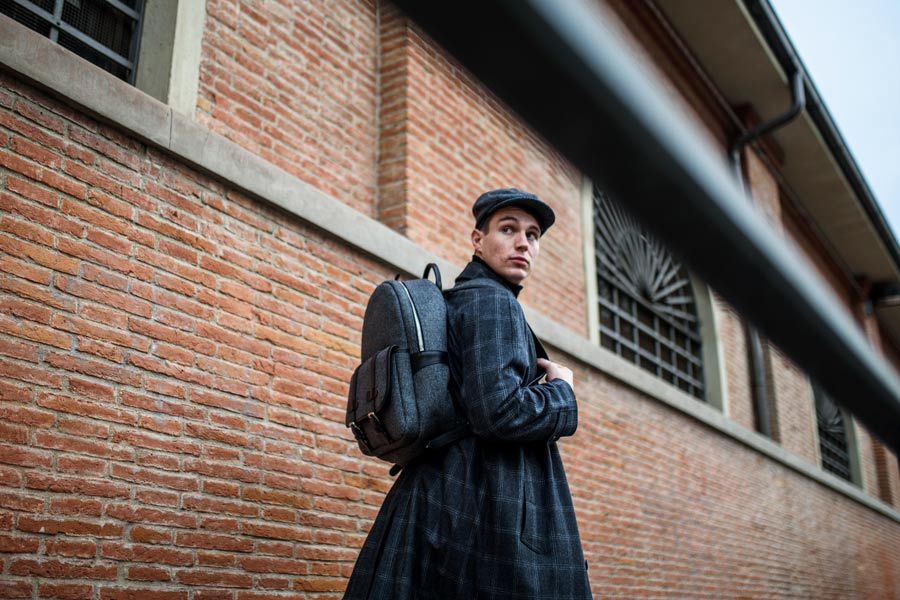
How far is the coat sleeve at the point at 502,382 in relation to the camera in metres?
2.32

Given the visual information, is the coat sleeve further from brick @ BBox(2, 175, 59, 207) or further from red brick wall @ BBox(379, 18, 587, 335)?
red brick wall @ BBox(379, 18, 587, 335)

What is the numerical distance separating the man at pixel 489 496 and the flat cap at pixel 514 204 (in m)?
0.29

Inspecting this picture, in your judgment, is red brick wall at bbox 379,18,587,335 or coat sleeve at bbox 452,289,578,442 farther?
red brick wall at bbox 379,18,587,335

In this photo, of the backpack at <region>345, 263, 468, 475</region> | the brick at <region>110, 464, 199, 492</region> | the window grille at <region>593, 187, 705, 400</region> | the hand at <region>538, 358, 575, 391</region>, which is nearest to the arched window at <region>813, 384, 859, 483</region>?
the window grille at <region>593, 187, 705, 400</region>

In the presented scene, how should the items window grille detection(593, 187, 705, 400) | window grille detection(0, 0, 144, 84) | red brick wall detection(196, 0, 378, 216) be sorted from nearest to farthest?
window grille detection(0, 0, 144, 84) < red brick wall detection(196, 0, 378, 216) < window grille detection(593, 187, 705, 400)

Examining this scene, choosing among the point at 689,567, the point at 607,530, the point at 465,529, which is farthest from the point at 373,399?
the point at 689,567

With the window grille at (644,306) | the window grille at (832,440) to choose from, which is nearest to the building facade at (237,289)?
the window grille at (644,306)

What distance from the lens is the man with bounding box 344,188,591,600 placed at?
2.25m

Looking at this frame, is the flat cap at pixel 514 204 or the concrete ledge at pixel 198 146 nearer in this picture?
the flat cap at pixel 514 204

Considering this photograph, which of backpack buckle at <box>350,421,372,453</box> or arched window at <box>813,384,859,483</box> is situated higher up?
arched window at <box>813,384,859,483</box>

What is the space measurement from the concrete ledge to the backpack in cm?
186

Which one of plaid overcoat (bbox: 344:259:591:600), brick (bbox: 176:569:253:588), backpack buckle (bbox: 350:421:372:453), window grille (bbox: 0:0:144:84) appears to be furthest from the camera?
window grille (bbox: 0:0:144:84)

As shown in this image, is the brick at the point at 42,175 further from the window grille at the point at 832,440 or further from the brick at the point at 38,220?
the window grille at the point at 832,440

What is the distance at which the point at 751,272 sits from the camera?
49 centimetres
